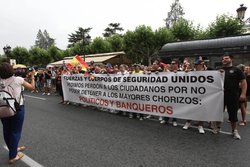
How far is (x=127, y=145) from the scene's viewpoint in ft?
18.0

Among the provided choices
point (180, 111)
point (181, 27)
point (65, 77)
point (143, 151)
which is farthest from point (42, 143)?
point (181, 27)

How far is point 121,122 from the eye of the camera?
25.8 feet

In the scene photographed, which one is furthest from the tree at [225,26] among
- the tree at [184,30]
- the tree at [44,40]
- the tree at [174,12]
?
the tree at [44,40]

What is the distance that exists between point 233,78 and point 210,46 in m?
9.95

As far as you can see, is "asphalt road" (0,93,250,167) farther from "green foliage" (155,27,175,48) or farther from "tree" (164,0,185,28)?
"tree" (164,0,185,28)

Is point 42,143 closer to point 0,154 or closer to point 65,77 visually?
point 0,154

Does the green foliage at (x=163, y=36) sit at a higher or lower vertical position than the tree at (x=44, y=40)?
lower

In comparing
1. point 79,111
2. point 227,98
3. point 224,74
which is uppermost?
point 224,74

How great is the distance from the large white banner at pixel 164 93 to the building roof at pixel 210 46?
7.91m

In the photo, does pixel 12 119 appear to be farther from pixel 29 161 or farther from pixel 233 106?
pixel 233 106

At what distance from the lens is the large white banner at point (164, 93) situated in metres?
6.36

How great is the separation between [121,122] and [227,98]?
124 inches

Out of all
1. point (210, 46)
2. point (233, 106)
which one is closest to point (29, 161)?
point (233, 106)

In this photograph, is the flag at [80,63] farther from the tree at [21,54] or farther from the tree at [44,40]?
the tree at [44,40]
